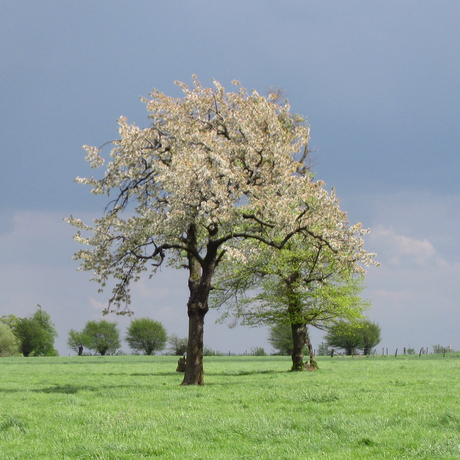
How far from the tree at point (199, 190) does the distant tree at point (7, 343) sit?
8562 cm

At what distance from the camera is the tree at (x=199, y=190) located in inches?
896

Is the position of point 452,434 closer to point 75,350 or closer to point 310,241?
point 310,241

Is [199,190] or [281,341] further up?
[199,190]

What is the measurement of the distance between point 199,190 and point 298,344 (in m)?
19.1

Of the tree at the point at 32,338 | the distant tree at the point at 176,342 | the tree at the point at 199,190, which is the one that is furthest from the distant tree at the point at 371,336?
the tree at the point at 199,190

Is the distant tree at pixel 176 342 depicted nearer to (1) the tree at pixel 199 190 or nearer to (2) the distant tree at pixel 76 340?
(2) the distant tree at pixel 76 340

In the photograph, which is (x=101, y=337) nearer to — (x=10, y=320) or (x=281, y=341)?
(x=10, y=320)

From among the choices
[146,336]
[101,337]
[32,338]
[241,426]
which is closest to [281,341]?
[146,336]

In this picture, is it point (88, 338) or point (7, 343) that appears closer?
point (7, 343)

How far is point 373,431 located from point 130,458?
18.8ft

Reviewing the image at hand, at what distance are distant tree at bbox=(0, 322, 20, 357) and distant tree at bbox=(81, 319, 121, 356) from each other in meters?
15.7

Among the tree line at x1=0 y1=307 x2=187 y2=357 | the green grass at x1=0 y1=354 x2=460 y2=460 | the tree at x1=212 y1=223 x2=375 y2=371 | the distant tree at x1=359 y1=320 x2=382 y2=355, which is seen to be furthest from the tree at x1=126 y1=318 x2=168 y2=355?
the green grass at x1=0 y1=354 x2=460 y2=460

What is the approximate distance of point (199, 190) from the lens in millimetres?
22828

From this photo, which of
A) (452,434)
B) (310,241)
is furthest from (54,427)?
(310,241)
